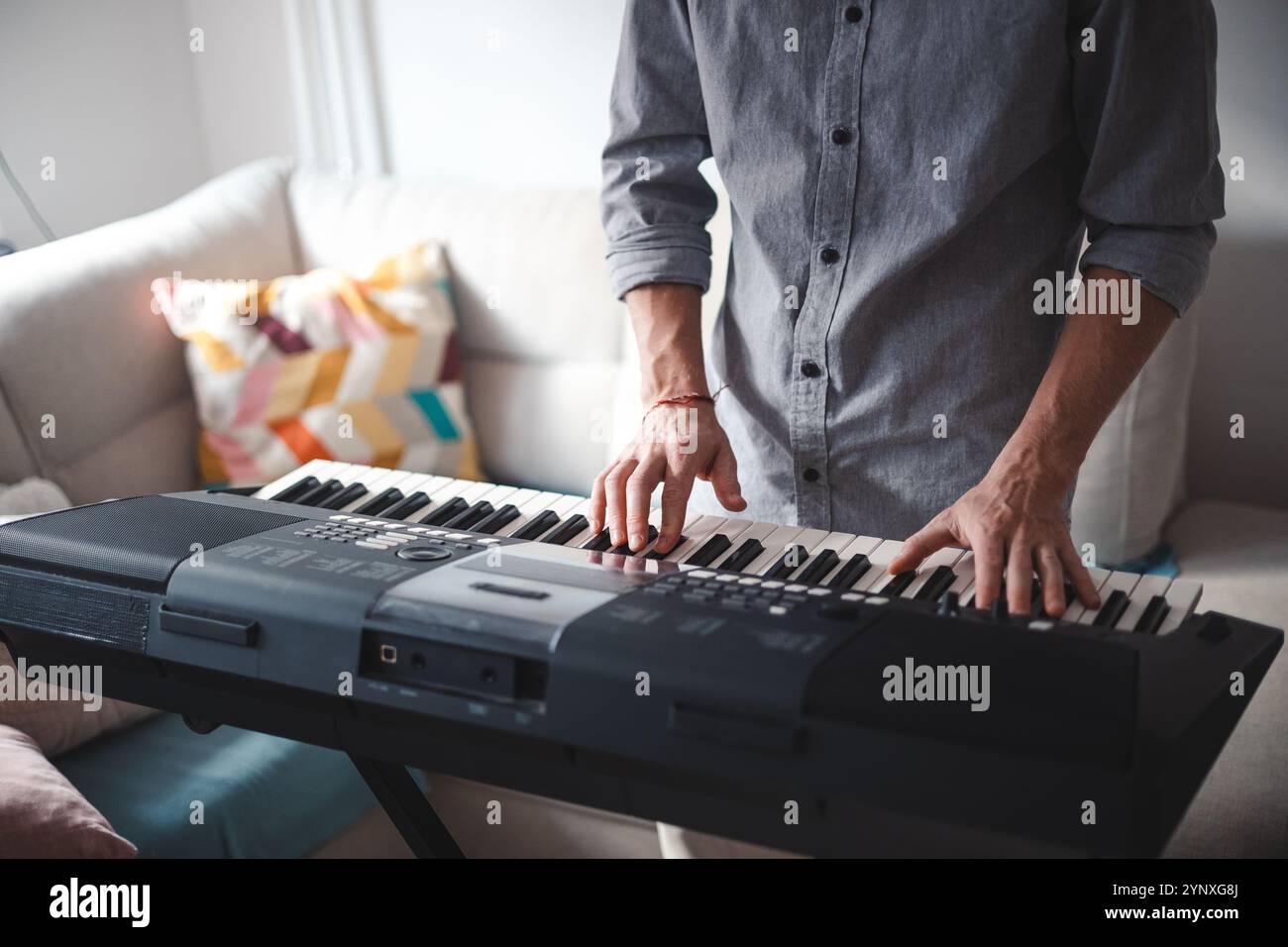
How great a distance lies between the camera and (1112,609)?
863 mm

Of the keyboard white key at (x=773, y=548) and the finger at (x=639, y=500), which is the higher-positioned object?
the finger at (x=639, y=500)

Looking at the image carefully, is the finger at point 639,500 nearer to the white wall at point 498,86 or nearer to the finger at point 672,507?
the finger at point 672,507

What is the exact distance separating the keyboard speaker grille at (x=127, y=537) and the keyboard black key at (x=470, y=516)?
0.13 metres

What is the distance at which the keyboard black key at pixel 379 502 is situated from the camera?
1.11 m

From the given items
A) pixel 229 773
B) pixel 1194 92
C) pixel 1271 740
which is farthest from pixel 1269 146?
pixel 229 773

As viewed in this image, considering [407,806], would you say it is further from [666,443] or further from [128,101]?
[128,101]

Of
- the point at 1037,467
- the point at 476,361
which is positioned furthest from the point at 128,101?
the point at 1037,467

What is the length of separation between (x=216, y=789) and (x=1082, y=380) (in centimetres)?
126

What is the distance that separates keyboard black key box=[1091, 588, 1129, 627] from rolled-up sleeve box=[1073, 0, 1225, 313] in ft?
1.08

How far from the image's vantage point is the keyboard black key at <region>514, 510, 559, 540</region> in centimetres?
104

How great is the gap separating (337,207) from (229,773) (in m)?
1.32

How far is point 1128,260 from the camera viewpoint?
108 cm

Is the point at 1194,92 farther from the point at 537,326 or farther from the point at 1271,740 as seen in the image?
the point at 537,326

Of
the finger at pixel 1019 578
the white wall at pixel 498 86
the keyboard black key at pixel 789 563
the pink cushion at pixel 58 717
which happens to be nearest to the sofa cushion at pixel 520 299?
the white wall at pixel 498 86
